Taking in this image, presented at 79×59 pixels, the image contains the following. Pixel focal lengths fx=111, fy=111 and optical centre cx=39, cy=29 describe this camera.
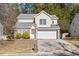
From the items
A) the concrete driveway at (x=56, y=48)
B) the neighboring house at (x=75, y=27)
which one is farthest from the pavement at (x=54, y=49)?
the neighboring house at (x=75, y=27)

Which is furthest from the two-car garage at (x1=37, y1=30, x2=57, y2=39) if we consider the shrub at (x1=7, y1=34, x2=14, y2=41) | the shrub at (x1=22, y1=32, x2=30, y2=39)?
the shrub at (x1=7, y1=34, x2=14, y2=41)

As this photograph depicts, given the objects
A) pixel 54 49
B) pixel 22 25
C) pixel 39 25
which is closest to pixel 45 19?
pixel 39 25

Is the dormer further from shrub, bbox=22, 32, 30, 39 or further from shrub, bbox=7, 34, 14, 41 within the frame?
shrub, bbox=7, 34, 14, 41

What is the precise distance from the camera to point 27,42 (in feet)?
4.41

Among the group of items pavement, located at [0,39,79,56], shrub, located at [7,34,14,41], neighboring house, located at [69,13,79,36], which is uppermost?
neighboring house, located at [69,13,79,36]

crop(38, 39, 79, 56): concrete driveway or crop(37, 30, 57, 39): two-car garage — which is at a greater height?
crop(37, 30, 57, 39): two-car garage

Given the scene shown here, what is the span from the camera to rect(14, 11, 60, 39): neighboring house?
136 centimetres

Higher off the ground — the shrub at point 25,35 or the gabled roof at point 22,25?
the gabled roof at point 22,25

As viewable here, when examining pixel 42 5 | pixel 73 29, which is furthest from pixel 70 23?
pixel 42 5

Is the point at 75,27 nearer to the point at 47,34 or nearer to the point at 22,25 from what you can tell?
the point at 47,34

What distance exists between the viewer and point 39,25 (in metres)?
1.40

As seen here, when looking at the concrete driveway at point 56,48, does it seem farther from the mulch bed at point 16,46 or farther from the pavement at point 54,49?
the mulch bed at point 16,46

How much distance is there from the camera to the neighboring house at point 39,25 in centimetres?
136

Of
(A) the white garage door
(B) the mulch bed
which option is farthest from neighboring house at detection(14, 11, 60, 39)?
(B) the mulch bed
